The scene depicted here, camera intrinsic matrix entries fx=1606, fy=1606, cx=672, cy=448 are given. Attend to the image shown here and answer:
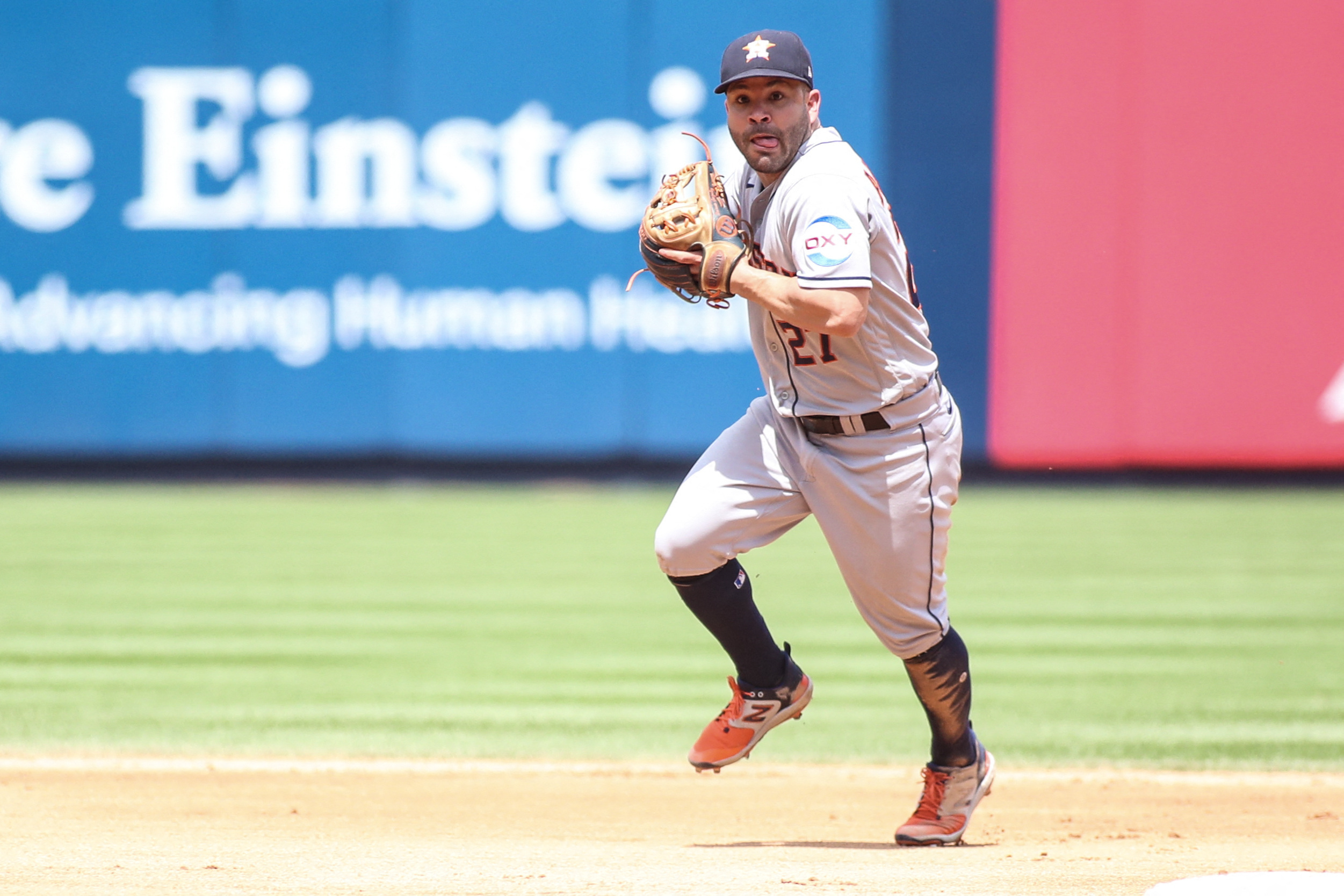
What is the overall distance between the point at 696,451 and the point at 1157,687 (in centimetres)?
673

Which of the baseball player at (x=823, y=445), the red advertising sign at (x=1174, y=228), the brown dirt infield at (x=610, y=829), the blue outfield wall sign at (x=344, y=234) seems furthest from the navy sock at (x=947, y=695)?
the red advertising sign at (x=1174, y=228)

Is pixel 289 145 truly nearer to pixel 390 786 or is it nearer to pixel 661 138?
pixel 661 138

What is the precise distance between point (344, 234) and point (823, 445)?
31.3 ft

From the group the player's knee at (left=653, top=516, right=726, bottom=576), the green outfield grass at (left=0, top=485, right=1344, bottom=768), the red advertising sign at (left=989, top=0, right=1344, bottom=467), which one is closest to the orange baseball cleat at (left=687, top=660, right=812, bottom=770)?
the player's knee at (left=653, top=516, right=726, bottom=576)

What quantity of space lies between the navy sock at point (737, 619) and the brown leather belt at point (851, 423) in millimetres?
448

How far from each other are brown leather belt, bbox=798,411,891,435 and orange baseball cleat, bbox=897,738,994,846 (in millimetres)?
943

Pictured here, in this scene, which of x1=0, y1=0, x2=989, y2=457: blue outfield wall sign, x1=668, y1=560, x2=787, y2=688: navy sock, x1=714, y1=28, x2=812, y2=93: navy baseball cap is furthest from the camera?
x1=0, y1=0, x2=989, y2=457: blue outfield wall sign

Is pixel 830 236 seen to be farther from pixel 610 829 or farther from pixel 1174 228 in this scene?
pixel 1174 228

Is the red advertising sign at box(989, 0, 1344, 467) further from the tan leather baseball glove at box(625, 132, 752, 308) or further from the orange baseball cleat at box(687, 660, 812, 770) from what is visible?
the tan leather baseball glove at box(625, 132, 752, 308)

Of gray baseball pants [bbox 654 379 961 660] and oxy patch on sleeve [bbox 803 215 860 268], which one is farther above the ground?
oxy patch on sleeve [bbox 803 215 860 268]

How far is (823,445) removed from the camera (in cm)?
404

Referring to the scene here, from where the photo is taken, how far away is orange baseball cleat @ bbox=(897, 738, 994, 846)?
4.19 m

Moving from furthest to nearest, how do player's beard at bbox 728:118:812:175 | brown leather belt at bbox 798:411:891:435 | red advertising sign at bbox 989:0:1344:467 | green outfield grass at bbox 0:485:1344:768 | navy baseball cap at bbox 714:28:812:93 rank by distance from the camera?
red advertising sign at bbox 989:0:1344:467 → green outfield grass at bbox 0:485:1344:768 → brown leather belt at bbox 798:411:891:435 → player's beard at bbox 728:118:812:175 → navy baseball cap at bbox 714:28:812:93

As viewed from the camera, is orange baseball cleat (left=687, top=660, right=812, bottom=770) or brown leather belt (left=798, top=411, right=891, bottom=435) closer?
brown leather belt (left=798, top=411, right=891, bottom=435)
